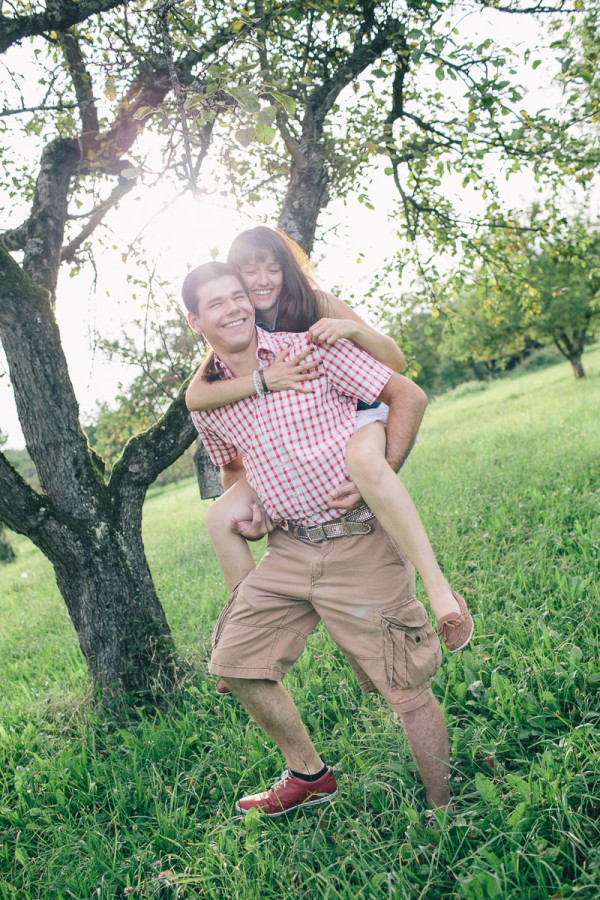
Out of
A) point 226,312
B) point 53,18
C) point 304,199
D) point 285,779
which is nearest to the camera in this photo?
point 226,312

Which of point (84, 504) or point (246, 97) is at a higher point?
point (246, 97)

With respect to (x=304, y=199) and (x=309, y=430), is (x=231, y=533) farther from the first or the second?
(x=304, y=199)

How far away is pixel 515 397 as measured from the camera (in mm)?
20719

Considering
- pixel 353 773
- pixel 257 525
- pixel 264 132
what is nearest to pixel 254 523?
→ pixel 257 525

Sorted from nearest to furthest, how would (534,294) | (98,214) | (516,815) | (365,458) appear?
1. (516,815)
2. (365,458)
3. (98,214)
4. (534,294)

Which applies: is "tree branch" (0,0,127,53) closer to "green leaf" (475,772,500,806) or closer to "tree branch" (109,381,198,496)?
"tree branch" (109,381,198,496)

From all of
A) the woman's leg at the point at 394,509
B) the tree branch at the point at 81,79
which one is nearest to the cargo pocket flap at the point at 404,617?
the woman's leg at the point at 394,509

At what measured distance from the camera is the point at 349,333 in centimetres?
237

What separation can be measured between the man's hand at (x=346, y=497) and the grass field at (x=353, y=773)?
1.17 metres

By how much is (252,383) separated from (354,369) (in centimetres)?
43

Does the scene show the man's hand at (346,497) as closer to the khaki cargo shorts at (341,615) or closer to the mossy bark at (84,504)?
the khaki cargo shorts at (341,615)

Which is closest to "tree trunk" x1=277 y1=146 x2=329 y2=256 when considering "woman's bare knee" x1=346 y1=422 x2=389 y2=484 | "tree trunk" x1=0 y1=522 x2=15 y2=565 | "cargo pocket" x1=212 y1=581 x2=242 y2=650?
"woman's bare knee" x1=346 y1=422 x2=389 y2=484

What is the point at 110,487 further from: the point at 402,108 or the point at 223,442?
the point at 402,108

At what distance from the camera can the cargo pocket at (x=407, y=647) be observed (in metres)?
2.28
